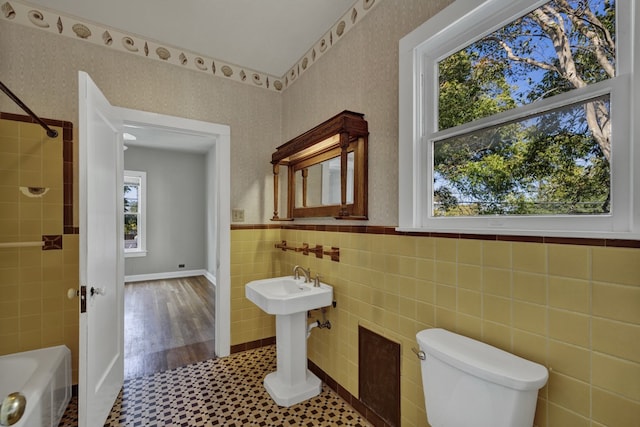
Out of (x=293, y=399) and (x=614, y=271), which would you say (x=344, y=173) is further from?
(x=293, y=399)

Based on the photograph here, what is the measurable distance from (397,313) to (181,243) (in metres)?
5.38

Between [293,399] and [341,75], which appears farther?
[341,75]

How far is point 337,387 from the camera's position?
6.73 feet

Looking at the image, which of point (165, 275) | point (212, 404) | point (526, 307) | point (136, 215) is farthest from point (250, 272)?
A: point (136, 215)

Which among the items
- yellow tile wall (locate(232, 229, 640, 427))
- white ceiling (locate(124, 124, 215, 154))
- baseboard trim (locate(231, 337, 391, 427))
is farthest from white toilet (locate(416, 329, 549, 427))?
white ceiling (locate(124, 124, 215, 154))

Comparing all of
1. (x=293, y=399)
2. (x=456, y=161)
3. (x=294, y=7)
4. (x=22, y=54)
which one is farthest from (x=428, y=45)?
(x=22, y=54)

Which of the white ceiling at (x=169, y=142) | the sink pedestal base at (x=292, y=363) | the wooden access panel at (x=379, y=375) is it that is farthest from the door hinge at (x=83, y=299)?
the white ceiling at (x=169, y=142)

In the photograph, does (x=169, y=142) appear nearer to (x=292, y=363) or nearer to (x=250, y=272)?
(x=250, y=272)

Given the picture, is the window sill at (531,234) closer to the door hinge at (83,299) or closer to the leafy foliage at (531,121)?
the leafy foliage at (531,121)

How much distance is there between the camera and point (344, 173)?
1.85 meters

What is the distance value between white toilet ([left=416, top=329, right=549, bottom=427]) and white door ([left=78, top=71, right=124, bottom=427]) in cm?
164

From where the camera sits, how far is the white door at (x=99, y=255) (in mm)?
1437

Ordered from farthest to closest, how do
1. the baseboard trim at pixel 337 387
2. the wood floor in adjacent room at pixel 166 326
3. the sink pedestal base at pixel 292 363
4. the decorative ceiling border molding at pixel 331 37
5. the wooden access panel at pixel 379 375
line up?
1. the wood floor in adjacent room at pixel 166 326
2. the sink pedestal base at pixel 292 363
3. the decorative ceiling border molding at pixel 331 37
4. the baseboard trim at pixel 337 387
5. the wooden access panel at pixel 379 375

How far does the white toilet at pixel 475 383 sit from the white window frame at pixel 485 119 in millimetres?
455
